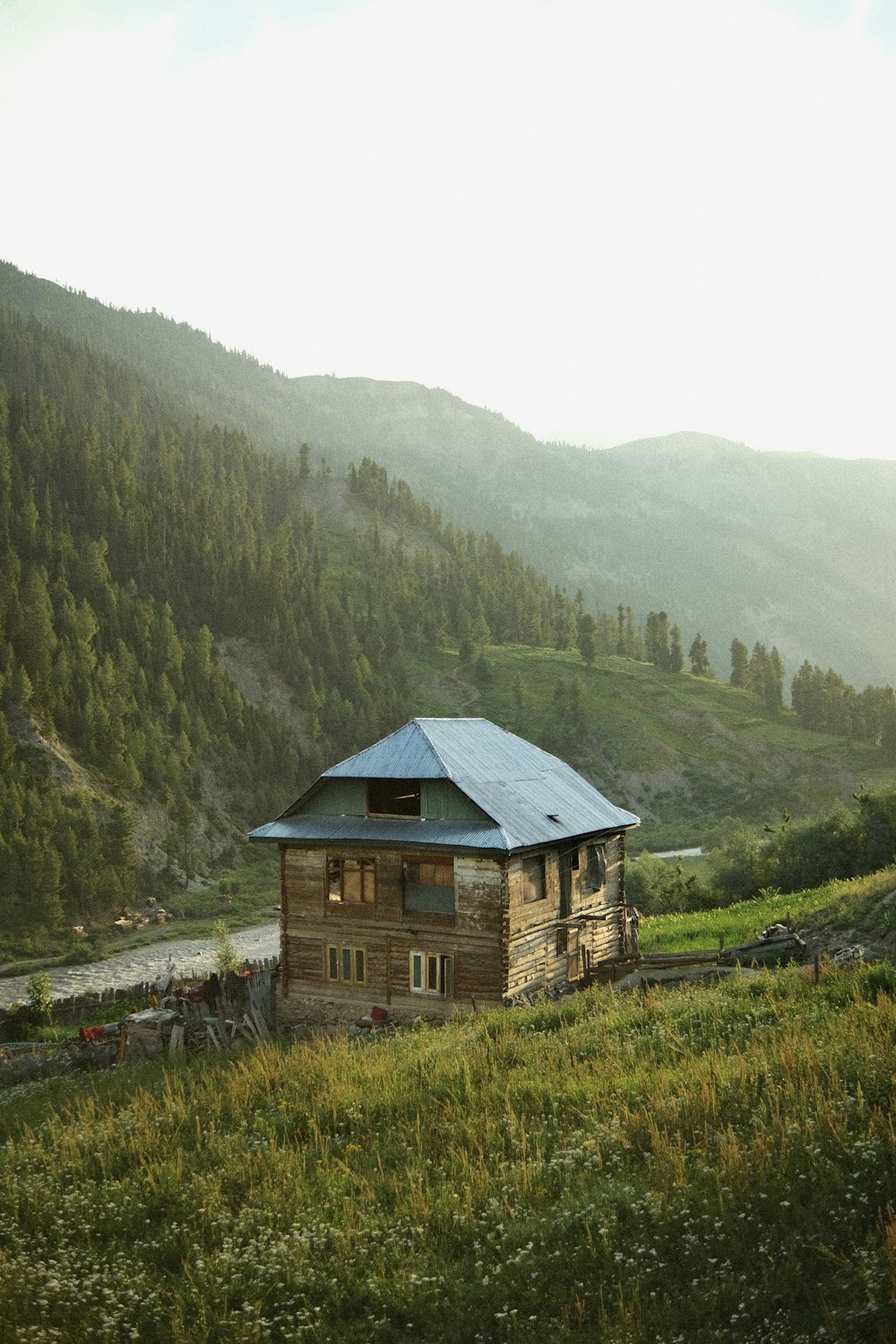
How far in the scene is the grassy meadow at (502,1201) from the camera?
7730 millimetres

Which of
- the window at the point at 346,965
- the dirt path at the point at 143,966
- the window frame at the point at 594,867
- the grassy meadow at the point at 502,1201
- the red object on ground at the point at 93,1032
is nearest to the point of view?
the grassy meadow at the point at 502,1201

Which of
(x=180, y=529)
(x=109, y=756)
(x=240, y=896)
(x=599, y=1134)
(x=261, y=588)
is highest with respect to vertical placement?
(x=180, y=529)

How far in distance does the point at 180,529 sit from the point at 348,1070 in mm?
136987

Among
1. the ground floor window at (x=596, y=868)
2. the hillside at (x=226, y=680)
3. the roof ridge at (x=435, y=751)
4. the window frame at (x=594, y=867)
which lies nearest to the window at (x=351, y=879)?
the roof ridge at (x=435, y=751)

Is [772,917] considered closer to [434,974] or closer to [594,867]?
[594,867]

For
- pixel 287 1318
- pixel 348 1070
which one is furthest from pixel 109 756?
pixel 287 1318

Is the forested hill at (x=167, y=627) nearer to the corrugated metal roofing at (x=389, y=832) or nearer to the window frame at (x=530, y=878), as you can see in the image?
the corrugated metal roofing at (x=389, y=832)

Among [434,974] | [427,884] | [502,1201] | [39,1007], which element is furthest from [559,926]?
[39,1007]

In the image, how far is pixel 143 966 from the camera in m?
60.8

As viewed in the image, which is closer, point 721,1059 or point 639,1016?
point 721,1059

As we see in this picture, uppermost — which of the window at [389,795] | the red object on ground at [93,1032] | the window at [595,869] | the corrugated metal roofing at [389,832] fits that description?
the window at [389,795]

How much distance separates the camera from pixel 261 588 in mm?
140875

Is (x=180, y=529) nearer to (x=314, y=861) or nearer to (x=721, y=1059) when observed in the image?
(x=314, y=861)

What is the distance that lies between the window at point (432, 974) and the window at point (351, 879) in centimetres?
242
